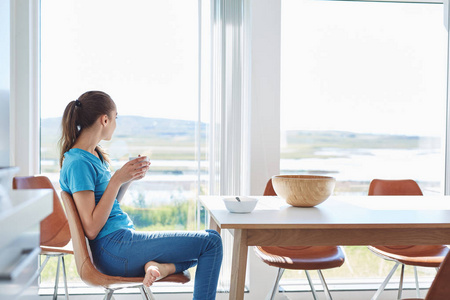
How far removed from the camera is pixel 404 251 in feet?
8.64

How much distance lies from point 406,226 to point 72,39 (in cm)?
247

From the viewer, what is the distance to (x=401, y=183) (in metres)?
2.81

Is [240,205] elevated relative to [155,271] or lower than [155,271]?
elevated

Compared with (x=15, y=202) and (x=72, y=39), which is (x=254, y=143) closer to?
(x=72, y=39)

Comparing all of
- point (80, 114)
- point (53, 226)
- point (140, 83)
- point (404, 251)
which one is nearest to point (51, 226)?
point (53, 226)

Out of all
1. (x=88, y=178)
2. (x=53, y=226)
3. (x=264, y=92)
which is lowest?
(x=53, y=226)

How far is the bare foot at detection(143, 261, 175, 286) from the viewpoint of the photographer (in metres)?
1.76

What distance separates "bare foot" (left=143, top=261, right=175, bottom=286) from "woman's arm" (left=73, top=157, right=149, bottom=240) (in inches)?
10.3

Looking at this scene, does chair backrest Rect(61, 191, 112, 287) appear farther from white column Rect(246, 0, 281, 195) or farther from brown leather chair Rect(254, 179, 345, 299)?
white column Rect(246, 0, 281, 195)

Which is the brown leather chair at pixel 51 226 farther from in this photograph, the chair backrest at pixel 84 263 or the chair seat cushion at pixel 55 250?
the chair backrest at pixel 84 263

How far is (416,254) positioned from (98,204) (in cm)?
179

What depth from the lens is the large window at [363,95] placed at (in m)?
3.34

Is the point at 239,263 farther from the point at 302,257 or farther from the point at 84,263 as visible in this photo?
the point at 302,257

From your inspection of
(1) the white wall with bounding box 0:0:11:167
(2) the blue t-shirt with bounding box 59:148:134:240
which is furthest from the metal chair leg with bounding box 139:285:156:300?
(1) the white wall with bounding box 0:0:11:167
